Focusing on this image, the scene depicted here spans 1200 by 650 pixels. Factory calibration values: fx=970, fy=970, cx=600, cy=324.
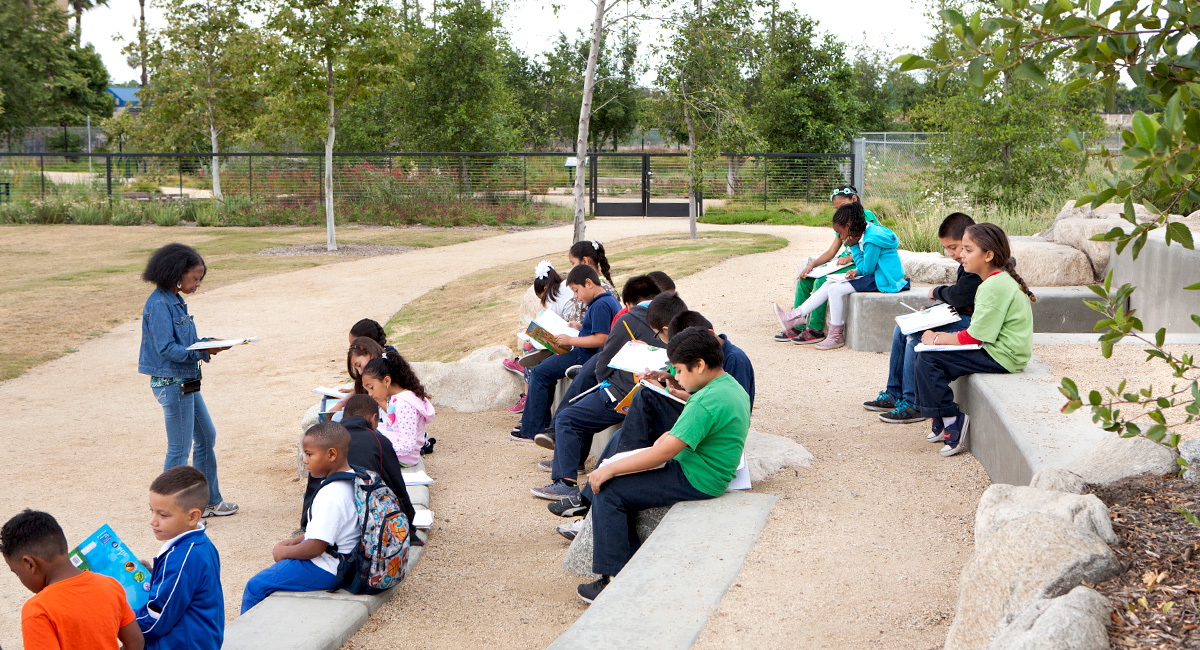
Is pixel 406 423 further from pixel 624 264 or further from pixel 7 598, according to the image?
pixel 624 264

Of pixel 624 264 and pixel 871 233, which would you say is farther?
pixel 624 264

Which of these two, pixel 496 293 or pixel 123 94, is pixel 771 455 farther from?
pixel 123 94

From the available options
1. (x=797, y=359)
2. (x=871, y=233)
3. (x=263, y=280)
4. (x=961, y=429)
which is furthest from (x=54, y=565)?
(x=263, y=280)

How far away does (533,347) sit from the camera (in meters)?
7.46

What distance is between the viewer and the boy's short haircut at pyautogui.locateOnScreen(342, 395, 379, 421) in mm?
5156

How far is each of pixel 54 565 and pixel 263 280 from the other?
44.0 ft

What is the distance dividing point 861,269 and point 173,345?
556 cm

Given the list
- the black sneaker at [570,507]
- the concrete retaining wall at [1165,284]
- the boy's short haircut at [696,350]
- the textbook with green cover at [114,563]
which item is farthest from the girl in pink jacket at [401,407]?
the concrete retaining wall at [1165,284]

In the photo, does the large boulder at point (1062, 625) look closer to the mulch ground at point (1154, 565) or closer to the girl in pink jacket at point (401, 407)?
the mulch ground at point (1154, 565)

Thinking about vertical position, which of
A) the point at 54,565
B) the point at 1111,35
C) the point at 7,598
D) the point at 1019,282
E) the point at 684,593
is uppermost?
the point at 1111,35

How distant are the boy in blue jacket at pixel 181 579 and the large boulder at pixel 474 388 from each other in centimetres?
446

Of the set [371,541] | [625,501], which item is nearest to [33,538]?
[371,541]

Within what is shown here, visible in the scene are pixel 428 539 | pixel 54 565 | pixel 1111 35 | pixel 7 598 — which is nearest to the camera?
pixel 1111 35

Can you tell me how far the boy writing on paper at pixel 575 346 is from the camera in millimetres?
6512
